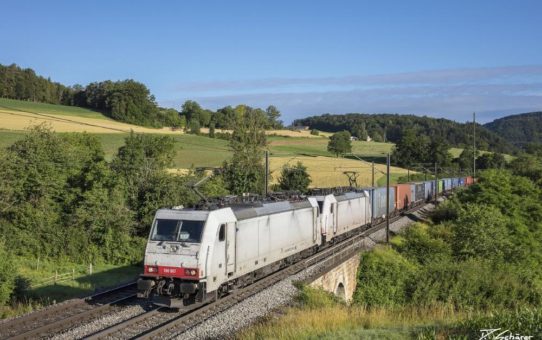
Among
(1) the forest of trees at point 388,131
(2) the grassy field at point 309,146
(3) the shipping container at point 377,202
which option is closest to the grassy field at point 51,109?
(2) the grassy field at point 309,146

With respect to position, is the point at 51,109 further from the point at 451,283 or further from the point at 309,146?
the point at 451,283

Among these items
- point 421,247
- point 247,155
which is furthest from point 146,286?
point 247,155

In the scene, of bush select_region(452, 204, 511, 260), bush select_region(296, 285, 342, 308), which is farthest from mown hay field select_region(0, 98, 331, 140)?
bush select_region(296, 285, 342, 308)

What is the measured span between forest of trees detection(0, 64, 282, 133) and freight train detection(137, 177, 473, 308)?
64068mm

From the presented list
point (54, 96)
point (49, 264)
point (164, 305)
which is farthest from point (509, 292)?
point (54, 96)

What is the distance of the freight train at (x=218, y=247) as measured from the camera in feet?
53.2

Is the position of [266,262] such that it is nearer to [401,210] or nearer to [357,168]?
[401,210]

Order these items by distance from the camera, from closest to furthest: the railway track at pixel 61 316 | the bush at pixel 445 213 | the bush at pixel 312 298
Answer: the railway track at pixel 61 316 < the bush at pixel 312 298 < the bush at pixel 445 213

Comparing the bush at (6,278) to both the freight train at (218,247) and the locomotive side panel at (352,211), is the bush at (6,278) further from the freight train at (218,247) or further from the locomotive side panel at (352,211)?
the locomotive side panel at (352,211)

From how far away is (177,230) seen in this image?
1675 centimetres

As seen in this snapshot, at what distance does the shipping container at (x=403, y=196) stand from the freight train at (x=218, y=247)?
27763mm

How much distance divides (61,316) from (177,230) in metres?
4.05

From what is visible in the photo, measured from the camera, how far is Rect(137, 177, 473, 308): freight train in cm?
1622

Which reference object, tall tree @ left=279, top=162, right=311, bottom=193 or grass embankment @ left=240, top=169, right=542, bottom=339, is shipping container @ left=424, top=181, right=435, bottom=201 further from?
tall tree @ left=279, top=162, right=311, bottom=193
